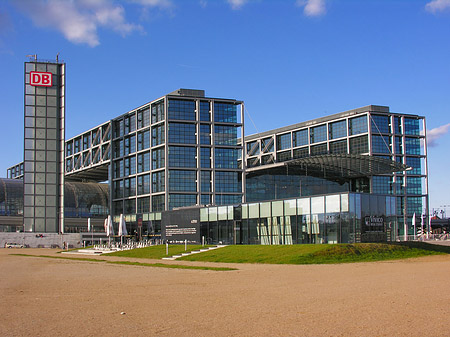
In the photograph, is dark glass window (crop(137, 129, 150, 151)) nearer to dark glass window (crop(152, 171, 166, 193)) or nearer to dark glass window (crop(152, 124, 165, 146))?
dark glass window (crop(152, 124, 165, 146))

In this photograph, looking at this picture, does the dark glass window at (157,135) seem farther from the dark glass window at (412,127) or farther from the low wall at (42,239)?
the dark glass window at (412,127)

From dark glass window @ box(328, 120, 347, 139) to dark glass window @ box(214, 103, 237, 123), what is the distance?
3148 cm

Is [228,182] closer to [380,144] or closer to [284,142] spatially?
[284,142]

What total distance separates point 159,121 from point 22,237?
125ft

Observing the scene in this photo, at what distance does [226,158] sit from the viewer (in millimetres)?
120250

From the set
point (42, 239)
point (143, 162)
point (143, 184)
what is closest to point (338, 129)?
point (143, 162)

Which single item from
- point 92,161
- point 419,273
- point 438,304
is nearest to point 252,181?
point 92,161

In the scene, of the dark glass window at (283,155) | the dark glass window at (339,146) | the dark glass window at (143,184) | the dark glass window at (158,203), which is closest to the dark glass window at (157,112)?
the dark glass window at (143,184)

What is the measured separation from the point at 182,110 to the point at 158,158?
39.3 ft

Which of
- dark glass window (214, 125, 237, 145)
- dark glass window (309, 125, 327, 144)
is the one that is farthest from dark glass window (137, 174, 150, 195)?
dark glass window (309, 125, 327, 144)

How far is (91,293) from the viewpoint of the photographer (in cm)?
2222

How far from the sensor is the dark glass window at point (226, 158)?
119312 millimetres

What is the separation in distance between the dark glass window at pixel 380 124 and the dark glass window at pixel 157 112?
51.4m

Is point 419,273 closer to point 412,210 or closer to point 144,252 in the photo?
point 144,252
